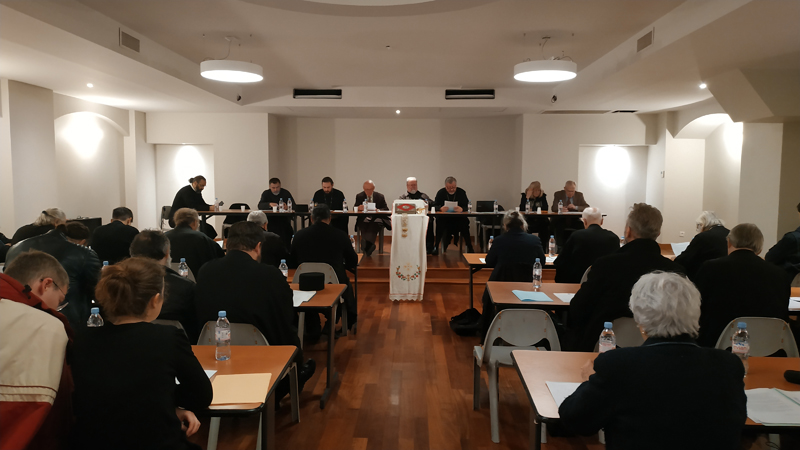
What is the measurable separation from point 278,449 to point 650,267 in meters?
2.27

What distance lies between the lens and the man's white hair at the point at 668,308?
1499 millimetres

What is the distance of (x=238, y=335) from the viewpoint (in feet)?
8.97

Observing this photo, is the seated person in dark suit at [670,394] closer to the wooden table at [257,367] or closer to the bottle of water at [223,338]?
the wooden table at [257,367]

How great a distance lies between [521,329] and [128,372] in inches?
82.4

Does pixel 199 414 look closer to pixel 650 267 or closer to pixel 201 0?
pixel 650 267

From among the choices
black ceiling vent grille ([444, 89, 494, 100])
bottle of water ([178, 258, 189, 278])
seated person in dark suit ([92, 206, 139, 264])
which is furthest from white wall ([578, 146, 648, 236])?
seated person in dark suit ([92, 206, 139, 264])

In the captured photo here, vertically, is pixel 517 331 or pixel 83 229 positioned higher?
pixel 83 229

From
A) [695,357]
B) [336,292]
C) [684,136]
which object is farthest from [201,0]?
[684,136]

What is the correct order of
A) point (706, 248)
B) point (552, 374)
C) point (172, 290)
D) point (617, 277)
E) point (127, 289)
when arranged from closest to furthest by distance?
point (127, 289), point (552, 374), point (617, 277), point (172, 290), point (706, 248)

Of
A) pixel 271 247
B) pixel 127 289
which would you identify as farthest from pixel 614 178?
Answer: pixel 127 289

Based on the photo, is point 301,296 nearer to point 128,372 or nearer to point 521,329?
point 521,329

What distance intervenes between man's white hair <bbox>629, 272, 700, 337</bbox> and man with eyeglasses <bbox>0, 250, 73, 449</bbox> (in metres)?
1.71

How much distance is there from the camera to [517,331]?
2.96 meters

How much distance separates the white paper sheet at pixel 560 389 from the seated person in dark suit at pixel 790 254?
132 inches
